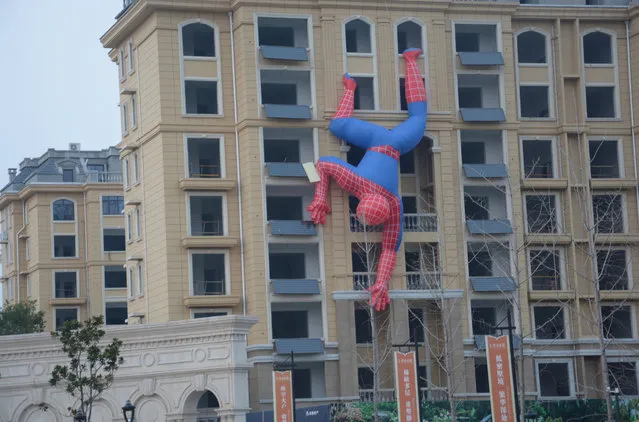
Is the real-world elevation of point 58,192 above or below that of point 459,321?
above

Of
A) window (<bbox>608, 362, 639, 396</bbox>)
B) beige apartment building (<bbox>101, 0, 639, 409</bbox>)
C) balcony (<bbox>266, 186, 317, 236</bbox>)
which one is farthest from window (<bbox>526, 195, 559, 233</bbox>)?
balcony (<bbox>266, 186, 317, 236</bbox>)

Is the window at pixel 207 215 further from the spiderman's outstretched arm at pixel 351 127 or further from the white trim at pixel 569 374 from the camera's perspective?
the white trim at pixel 569 374

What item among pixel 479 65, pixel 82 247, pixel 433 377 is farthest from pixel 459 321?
pixel 82 247

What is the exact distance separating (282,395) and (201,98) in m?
19.0

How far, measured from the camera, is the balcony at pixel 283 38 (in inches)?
2432

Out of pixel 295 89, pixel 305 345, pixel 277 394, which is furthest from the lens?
pixel 295 89

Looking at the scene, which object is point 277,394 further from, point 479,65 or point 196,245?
point 479,65

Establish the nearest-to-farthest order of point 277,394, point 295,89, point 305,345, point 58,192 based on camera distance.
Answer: point 277,394
point 305,345
point 295,89
point 58,192

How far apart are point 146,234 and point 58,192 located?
28137 millimetres

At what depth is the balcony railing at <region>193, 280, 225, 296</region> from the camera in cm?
6194

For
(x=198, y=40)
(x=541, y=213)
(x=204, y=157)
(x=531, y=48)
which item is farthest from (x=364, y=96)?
(x=541, y=213)

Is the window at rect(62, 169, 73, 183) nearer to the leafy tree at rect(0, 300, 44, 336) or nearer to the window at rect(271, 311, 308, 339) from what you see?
the leafy tree at rect(0, 300, 44, 336)

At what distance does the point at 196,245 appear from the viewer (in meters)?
61.0

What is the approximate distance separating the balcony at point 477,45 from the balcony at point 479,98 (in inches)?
45.3
